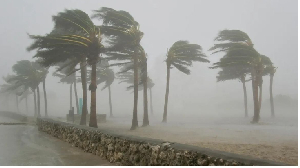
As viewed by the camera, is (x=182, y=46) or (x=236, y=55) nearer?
(x=236, y=55)

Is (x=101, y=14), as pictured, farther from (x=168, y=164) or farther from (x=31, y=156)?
(x=168, y=164)

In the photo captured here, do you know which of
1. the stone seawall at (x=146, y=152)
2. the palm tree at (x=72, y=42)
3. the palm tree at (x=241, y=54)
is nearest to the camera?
the stone seawall at (x=146, y=152)

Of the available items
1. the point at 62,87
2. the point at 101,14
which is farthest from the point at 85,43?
the point at 62,87

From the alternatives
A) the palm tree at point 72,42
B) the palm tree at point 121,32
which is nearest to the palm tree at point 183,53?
the palm tree at point 121,32

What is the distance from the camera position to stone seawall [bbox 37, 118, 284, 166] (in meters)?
4.20

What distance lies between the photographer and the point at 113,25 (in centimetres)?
1817

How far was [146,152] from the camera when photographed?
19.6ft

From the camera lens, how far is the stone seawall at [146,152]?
4.20 m

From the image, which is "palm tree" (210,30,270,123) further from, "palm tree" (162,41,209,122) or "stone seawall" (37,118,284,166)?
"stone seawall" (37,118,284,166)

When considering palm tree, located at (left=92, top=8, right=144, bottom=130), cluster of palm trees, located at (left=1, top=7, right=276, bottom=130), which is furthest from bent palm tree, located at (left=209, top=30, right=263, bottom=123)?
palm tree, located at (left=92, top=8, right=144, bottom=130)

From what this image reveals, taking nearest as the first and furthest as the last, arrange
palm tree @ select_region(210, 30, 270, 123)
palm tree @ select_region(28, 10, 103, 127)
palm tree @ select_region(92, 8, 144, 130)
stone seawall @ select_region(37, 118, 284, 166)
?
stone seawall @ select_region(37, 118, 284, 166) → palm tree @ select_region(28, 10, 103, 127) → palm tree @ select_region(92, 8, 144, 130) → palm tree @ select_region(210, 30, 270, 123)

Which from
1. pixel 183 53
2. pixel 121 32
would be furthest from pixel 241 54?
pixel 121 32

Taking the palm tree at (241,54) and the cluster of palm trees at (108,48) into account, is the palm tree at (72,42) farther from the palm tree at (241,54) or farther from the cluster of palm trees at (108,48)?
the palm tree at (241,54)

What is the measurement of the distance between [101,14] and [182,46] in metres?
8.55
